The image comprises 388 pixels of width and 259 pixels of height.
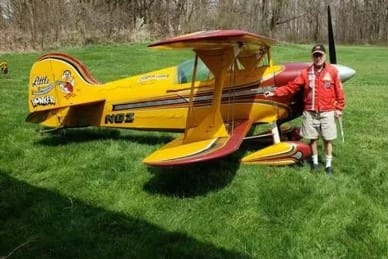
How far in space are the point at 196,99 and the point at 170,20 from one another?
2617cm

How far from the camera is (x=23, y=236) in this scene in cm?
509

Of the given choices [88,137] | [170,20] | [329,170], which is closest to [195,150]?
[329,170]

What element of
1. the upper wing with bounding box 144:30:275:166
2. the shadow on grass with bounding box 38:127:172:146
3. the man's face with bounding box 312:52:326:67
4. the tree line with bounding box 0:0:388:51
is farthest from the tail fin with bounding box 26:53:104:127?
the tree line with bounding box 0:0:388:51

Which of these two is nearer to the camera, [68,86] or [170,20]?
[68,86]

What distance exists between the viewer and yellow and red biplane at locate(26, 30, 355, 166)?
6.49 metres

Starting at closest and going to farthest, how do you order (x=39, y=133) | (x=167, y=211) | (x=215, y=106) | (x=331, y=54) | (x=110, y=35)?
(x=167, y=211), (x=215, y=106), (x=331, y=54), (x=39, y=133), (x=110, y=35)

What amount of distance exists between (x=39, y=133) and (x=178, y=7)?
2609cm

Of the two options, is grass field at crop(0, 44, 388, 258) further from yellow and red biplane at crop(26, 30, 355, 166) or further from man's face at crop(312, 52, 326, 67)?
man's face at crop(312, 52, 326, 67)

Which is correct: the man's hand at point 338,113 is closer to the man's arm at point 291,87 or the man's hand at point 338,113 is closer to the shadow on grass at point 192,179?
the man's arm at point 291,87

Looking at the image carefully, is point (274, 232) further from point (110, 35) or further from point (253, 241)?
point (110, 35)

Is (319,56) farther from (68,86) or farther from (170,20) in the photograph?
(170,20)

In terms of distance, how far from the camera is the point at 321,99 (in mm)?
6668

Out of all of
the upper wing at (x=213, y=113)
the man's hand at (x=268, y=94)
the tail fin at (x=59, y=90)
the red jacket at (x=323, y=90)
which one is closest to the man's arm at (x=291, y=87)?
the man's hand at (x=268, y=94)

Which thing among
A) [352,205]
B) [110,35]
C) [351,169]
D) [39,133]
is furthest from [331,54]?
[110,35]
